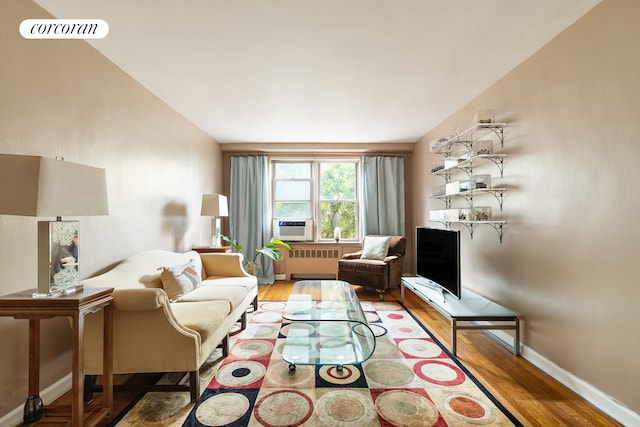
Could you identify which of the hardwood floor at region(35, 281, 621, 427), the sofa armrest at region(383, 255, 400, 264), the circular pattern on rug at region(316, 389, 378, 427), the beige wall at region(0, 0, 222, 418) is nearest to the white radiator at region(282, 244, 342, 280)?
the sofa armrest at region(383, 255, 400, 264)

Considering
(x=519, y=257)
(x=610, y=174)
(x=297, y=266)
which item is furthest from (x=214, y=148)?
(x=610, y=174)

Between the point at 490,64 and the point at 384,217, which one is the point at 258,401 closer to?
the point at 490,64

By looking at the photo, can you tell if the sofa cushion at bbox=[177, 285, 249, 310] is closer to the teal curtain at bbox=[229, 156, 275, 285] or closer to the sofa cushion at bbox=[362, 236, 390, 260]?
the sofa cushion at bbox=[362, 236, 390, 260]

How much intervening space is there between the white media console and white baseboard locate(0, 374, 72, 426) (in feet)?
9.02

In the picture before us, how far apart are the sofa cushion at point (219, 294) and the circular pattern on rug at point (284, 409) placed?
85 centimetres

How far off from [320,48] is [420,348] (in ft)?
8.27

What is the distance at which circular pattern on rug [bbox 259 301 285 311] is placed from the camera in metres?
3.57

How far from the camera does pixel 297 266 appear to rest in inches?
201

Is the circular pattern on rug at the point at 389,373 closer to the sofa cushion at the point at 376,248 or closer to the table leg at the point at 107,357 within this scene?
the table leg at the point at 107,357

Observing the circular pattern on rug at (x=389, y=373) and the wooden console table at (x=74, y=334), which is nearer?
the wooden console table at (x=74, y=334)

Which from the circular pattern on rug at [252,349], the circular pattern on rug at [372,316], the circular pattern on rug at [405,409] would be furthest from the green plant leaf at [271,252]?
the circular pattern on rug at [405,409]

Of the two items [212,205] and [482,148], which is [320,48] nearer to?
[482,148]

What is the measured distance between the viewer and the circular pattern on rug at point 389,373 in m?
2.00

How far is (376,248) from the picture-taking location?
4.36 metres
